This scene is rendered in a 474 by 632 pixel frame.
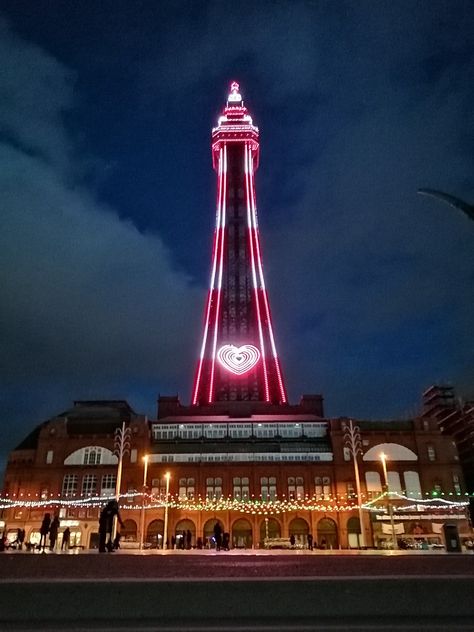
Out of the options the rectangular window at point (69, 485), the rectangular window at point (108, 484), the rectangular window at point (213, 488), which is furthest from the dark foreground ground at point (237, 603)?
the rectangular window at point (69, 485)

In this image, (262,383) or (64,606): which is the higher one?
(262,383)

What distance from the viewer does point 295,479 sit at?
69.4 metres

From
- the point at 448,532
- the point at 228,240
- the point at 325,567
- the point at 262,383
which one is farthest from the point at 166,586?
the point at 228,240

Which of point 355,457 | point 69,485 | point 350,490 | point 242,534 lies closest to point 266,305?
point 350,490

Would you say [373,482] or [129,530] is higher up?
[373,482]

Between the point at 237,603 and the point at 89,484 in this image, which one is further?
the point at 89,484

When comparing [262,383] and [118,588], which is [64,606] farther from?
[262,383]

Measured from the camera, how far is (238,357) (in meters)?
91.7

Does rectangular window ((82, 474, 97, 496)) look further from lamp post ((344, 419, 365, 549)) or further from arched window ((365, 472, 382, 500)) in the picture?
arched window ((365, 472, 382, 500))

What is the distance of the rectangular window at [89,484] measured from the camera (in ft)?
228

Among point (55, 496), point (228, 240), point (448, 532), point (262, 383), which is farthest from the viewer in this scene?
point (228, 240)

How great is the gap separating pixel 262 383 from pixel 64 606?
86000 mm

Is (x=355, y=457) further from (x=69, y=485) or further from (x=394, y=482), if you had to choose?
(x=69, y=485)

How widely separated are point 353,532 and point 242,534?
45.2ft
